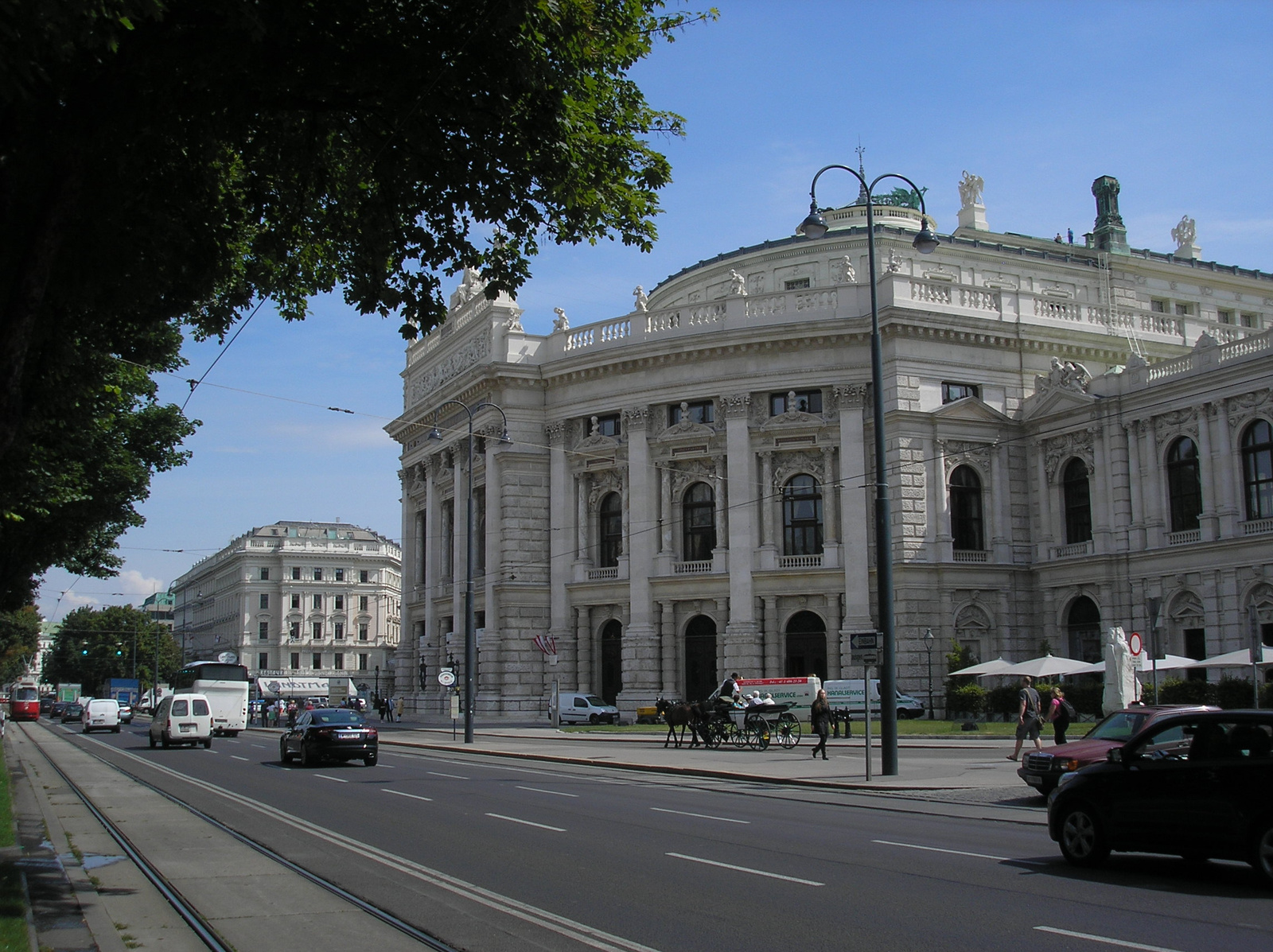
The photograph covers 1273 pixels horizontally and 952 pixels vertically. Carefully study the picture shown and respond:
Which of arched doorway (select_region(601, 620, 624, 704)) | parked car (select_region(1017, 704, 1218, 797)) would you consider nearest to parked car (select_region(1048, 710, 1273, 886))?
parked car (select_region(1017, 704, 1218, 797))

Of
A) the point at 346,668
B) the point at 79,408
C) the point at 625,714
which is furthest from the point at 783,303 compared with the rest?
the point at 346,668

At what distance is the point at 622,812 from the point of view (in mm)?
17609

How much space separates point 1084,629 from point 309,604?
292 feet

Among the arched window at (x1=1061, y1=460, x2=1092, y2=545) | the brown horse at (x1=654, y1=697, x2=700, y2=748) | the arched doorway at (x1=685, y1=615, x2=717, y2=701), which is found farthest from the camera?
the arched doorway at (x1=685, y1=615, x2=717, y2=701)

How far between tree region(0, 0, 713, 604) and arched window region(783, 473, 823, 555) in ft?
120

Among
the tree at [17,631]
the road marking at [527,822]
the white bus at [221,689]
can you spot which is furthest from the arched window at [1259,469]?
the tree at [17,631]

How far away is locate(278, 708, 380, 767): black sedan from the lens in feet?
96.0

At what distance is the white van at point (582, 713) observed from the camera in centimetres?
5072

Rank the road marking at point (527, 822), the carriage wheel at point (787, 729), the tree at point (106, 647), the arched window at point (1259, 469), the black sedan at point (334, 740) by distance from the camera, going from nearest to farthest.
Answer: the road marking at point (527, 822), the black sedan at point (334, 740), the carriage wheel at point (787, 729), the arched window at point (1259, 469), the tree at point (106, 647)

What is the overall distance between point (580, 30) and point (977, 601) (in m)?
39.8

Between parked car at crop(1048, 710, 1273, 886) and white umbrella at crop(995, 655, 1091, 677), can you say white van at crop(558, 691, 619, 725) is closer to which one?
white umbrella at crop(995, 655, 1091, 677)

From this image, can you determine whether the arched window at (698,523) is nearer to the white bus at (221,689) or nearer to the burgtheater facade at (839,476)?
the burgtheater facade at (839,476)

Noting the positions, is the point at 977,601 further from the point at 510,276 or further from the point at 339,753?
the point at 510,276

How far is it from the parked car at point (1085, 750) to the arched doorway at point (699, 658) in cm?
3313
